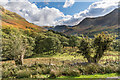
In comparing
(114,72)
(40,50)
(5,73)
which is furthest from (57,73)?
(40,50)

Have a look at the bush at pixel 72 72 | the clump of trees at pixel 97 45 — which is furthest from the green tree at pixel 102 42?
the bush at pixel 72 72

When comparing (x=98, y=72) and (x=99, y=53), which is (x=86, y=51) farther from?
(x=98, y=72)

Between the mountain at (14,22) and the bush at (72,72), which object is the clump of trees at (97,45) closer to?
the bush at (72,72)

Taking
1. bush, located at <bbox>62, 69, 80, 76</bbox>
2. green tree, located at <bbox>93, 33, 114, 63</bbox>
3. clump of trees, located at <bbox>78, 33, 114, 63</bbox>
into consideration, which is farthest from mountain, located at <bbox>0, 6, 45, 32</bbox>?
bush, located at <bbox>62, 69, 80, 76</bbox>

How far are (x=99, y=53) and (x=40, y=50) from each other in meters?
36.1

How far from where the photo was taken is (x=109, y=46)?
17.1m

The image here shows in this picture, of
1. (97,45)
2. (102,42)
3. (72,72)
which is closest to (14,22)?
(97,45)

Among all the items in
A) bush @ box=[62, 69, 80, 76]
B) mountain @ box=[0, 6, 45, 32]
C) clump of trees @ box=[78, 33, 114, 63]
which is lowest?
bush @ box=[62, 69, 80, 76]

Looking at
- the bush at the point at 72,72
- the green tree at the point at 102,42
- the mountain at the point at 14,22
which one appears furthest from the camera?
the mountain at the point at 14,22

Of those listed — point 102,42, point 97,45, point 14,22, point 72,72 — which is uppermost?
point 14,22

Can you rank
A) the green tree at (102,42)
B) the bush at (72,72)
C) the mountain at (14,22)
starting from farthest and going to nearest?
the mountain at (14,22) → the green tree at (102,42) → the bush at (72,72)

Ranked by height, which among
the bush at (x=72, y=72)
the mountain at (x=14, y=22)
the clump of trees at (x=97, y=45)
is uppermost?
the mountain at (x=14, y=22)

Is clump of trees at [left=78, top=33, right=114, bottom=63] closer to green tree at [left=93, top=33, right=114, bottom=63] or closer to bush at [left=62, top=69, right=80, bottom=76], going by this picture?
green tree at [left=93, top=33, right=114, bottom=63]

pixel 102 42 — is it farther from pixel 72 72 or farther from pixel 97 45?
pixel 72 72
